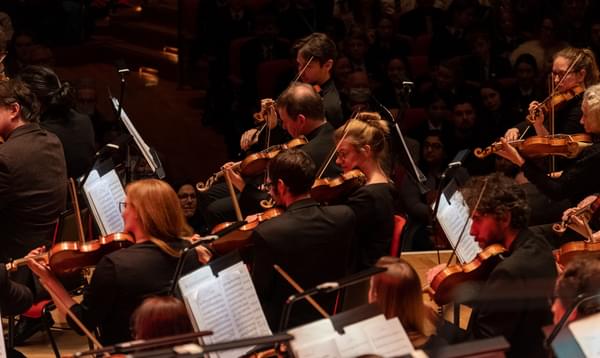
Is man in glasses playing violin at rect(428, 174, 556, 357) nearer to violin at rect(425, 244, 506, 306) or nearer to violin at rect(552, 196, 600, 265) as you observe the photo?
violin at rect(425, 244, 506, 306)

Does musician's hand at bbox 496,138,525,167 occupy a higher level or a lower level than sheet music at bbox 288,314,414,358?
lower

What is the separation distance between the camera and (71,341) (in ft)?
19.6

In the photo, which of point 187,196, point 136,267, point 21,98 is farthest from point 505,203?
point 187,196

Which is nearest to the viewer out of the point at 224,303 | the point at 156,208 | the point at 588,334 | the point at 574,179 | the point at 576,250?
the point at 588,334

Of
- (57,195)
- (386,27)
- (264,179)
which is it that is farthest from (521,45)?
(57,195)

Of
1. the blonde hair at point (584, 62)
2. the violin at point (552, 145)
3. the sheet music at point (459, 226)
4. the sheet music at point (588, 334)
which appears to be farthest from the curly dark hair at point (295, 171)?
the blonde hair at point (584, 62)

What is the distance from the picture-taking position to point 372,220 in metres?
5.35

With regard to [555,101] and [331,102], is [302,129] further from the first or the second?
[555,101]

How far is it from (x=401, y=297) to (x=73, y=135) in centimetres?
332

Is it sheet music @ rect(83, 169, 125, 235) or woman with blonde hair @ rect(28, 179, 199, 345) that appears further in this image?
sheet music @ rect(83, 169, 125, 235)

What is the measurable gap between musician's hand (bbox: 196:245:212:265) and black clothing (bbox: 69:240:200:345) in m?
0.18

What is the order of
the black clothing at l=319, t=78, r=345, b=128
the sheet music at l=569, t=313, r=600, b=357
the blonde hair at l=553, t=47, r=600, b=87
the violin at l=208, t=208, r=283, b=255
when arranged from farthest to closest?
the black clothing at l=319, t=78, r=345, b=128 → the blonde hair at l=553, t=47, r=600, b=87 → the violin at l=208, t=208, r=283, b=255 → the sheet music at l=569, t=313, r=600, b=357

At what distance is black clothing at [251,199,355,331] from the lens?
4750 mm

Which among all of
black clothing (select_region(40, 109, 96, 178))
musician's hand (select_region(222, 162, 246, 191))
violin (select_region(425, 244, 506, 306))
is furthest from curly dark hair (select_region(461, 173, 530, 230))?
black clothing (select_region(40, 109, 96, 178))
